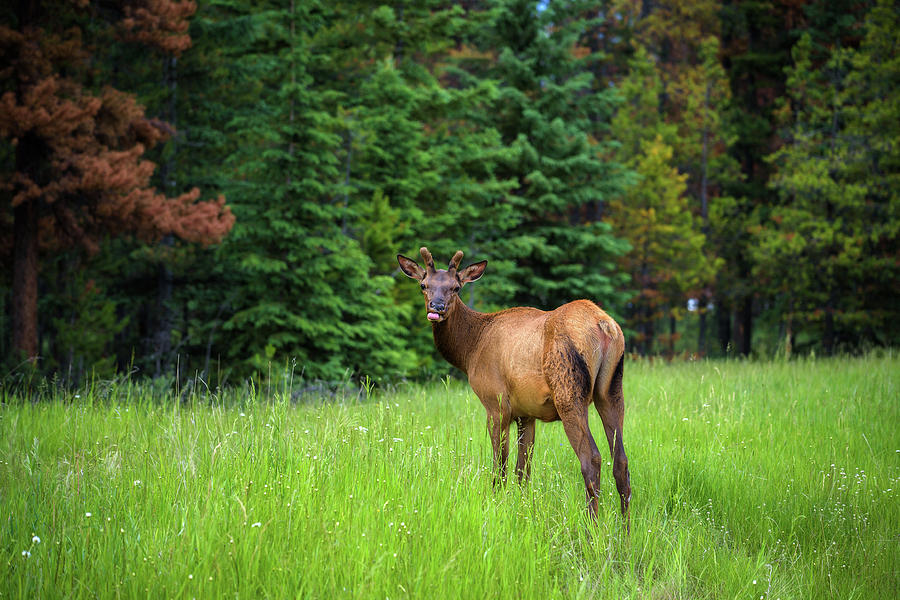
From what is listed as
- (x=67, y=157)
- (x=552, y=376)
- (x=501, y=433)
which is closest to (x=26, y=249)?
(x=67, y=157)

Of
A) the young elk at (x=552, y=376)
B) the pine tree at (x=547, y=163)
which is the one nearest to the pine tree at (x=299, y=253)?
the pine tree at (x=547, y=163)

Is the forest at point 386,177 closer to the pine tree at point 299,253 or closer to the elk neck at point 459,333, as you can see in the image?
the pine tree at point 299,253

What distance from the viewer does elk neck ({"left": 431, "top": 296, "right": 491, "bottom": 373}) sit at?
589 cm

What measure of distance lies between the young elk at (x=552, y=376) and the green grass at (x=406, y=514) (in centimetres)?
30

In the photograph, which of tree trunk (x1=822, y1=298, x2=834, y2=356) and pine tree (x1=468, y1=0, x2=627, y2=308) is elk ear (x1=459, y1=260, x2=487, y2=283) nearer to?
pine tree (x1=468, y1=0, x2=627, y2=308)

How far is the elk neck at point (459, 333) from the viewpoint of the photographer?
5887 mm

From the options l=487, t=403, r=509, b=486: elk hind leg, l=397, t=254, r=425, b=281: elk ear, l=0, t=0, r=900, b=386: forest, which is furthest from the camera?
l=0, t=0, r=900, b=386: forest

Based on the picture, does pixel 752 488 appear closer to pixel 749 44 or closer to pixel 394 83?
pixel 394 83

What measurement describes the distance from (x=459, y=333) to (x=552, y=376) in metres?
1.40

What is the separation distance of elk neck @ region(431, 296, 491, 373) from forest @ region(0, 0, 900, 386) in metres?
4.78

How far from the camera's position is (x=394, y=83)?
16.4 metres

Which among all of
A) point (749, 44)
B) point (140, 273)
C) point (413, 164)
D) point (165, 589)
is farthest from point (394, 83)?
point (749, 44)

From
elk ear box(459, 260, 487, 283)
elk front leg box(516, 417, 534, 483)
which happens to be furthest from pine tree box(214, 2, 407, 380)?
elk front leg box(516, 417, 534, 483)

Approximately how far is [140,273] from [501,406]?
1684cm
